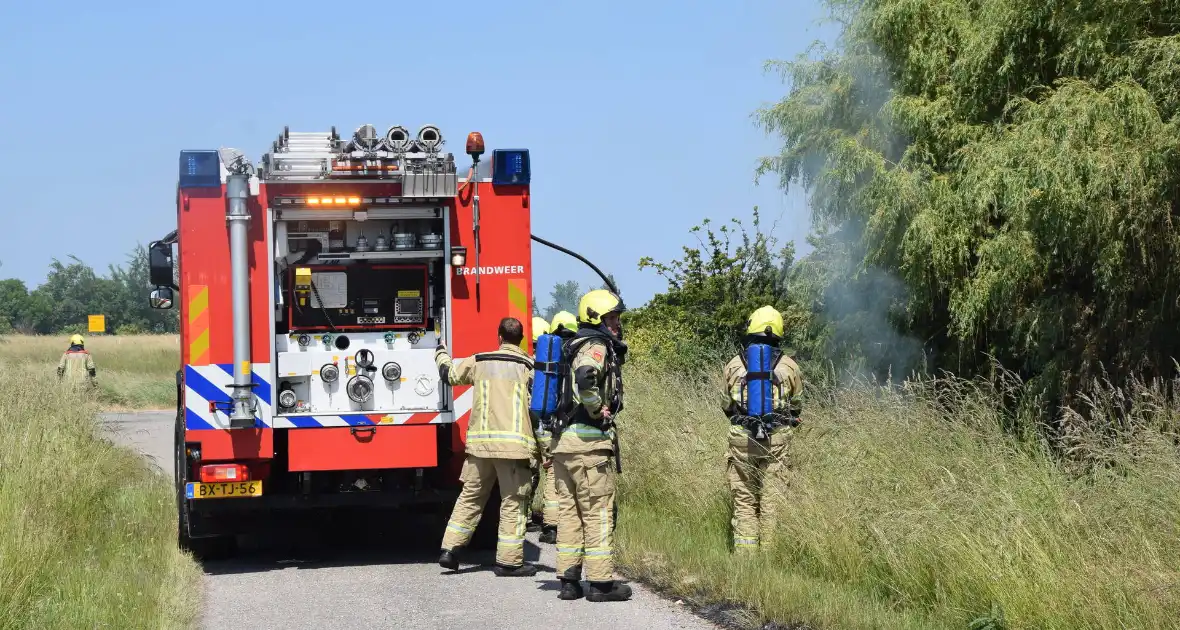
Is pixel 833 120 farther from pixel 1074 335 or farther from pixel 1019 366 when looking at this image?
pixel 1074 335

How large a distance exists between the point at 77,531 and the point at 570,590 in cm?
386

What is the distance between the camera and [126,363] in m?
42.2

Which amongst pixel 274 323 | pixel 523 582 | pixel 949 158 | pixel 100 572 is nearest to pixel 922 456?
pixel 523 582

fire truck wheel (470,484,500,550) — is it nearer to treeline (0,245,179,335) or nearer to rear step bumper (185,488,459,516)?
rear step bumper (185,488,459,516)

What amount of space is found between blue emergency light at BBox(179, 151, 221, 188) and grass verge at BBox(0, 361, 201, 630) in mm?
2336

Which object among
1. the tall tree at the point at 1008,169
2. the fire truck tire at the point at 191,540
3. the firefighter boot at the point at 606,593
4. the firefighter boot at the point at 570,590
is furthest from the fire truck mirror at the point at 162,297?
the tall tree at the point at 1008,169

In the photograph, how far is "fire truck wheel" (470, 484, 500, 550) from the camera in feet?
33.4

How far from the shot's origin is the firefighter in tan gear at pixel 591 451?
8.21 meters

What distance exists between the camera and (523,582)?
8.98 meters

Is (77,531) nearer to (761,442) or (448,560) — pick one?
(448,560)

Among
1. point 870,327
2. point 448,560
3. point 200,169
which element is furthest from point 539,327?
point 870,327

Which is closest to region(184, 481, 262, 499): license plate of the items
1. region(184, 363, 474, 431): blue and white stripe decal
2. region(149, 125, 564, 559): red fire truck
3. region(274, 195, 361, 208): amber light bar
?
region(149, 125, 564, 559): red fire truck

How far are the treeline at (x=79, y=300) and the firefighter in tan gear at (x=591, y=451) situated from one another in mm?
76073

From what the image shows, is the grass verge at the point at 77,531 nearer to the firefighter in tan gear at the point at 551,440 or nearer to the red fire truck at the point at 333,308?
the red fire truck at the point at 333,308
